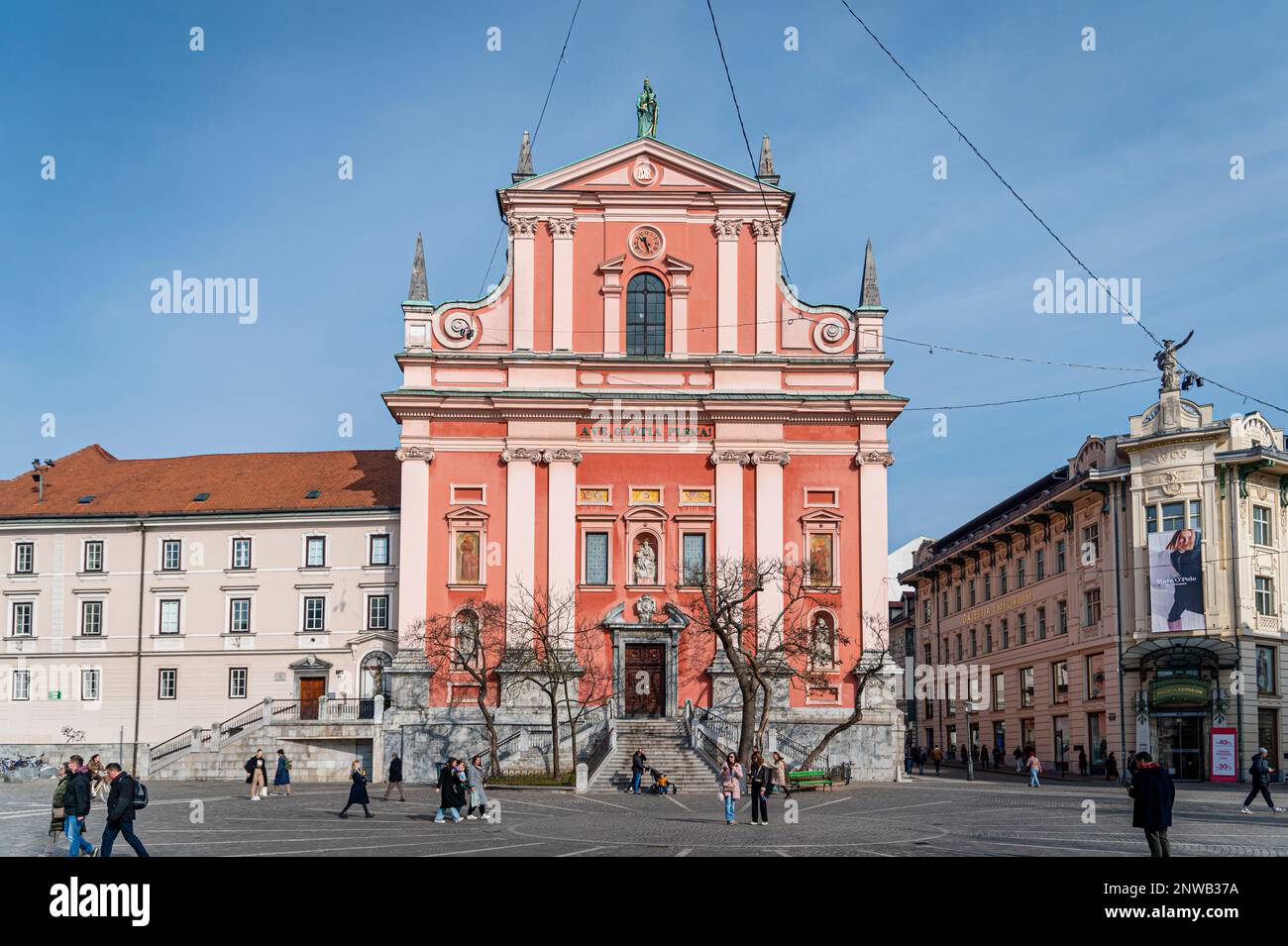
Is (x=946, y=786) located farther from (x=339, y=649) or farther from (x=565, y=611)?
(x=339, y=649)

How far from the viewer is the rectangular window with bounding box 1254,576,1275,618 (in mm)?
54875

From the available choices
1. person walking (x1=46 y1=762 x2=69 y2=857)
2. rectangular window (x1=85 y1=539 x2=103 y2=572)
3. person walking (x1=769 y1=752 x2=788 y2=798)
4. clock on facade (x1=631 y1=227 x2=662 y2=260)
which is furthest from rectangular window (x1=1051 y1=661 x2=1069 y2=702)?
person walking (x1=46 y1=762 x2=69 y2=857)

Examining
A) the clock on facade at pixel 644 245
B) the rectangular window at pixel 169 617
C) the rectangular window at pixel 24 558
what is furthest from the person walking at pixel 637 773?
the rectangular window at pixel 24 558

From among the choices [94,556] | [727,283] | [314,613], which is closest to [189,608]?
[94,556]

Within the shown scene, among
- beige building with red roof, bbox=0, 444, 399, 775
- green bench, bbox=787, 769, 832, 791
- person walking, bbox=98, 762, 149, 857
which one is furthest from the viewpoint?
beige building with red roof, bbox=0, 444, 399, 775

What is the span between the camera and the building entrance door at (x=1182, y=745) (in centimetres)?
5375

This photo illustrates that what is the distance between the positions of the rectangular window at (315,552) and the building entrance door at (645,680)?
49.6ft

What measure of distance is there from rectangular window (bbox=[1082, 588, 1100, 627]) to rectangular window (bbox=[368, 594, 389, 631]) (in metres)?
29.7

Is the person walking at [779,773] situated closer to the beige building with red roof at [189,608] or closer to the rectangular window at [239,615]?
the beige building with red roof at [189,608]

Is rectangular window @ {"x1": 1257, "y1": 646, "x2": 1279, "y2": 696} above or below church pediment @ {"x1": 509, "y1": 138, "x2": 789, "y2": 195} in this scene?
below

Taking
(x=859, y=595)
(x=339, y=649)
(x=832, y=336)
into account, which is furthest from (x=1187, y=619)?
(x=339, y=649)

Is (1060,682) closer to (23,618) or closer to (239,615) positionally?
(239,615)

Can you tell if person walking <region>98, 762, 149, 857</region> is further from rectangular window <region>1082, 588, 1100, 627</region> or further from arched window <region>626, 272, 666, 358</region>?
rectangular window <region>1082, 588, 1100, 627</region>
